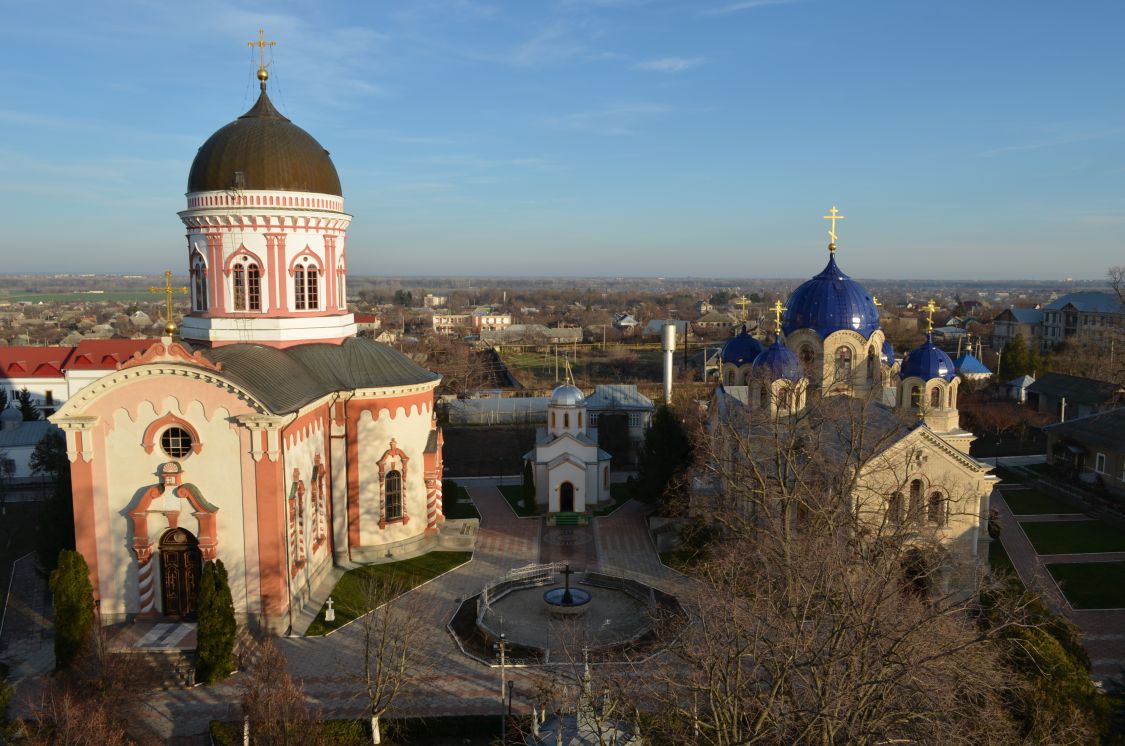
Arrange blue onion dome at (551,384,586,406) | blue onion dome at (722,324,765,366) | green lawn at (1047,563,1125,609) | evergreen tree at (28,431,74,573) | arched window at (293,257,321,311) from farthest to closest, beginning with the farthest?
blue onion dome at (551,384,586,406) < blue onion dome at (722,324,765,366) < arched window at (293,257,321,311) < green lawn at (1047,563,1125,609) < evergreen tree at (28,431,74,573)

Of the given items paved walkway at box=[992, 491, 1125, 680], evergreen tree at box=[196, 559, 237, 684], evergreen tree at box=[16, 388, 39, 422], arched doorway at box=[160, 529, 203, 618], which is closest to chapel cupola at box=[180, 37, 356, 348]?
arched doorway at box=[160, 529, 203, 618]

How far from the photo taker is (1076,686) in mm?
13164

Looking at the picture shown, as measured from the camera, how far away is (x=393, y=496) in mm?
24719

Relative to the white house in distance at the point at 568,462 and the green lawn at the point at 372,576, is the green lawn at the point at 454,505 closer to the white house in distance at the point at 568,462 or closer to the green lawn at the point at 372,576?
the white house in distance at the point at 568,462

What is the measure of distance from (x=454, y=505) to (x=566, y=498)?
4.25 meters

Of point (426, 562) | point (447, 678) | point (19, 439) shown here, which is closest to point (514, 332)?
point (19, 439)

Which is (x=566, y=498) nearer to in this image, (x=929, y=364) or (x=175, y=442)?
(x=929, y=364)

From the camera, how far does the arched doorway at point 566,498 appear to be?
29734 millimetres

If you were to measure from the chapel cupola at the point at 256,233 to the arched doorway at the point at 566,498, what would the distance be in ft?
34.5

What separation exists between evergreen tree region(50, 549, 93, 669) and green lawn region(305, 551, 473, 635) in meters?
4.72

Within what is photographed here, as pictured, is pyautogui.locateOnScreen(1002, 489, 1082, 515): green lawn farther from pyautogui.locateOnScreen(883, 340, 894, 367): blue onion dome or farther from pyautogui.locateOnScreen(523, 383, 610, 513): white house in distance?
pyautogui.locateOnScreen(523, 383, 610, 513): white house in distance

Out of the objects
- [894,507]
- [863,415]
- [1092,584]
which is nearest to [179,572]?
[863,415]

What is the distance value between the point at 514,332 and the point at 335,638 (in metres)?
83.9

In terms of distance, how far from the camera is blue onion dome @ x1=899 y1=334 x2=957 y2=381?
2384 centimetres
